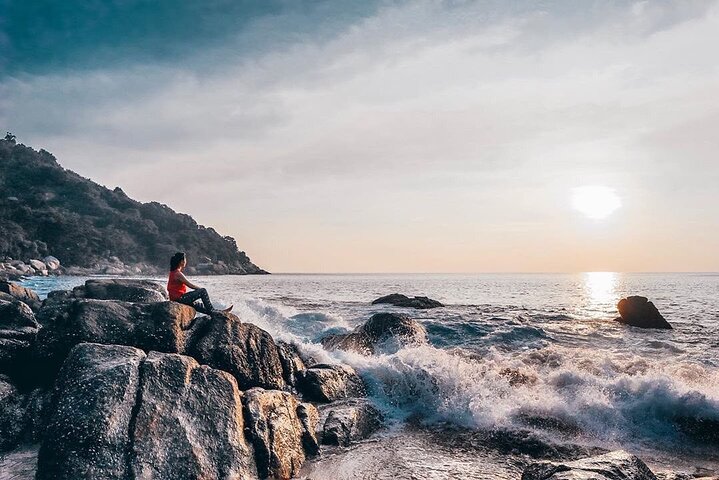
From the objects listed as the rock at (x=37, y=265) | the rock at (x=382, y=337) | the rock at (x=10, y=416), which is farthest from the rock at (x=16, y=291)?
the rock at (x=37, y=265)

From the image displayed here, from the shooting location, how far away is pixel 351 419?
9148mm

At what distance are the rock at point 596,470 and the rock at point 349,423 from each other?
3.52 metres

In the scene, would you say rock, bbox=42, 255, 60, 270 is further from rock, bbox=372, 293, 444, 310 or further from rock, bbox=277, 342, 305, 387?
rock, bbox=277, 342, 305, 387

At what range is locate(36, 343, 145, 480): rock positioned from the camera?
→ 595cm

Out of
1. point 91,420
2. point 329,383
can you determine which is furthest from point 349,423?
point 91,420

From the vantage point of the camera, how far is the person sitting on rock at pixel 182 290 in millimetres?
10945

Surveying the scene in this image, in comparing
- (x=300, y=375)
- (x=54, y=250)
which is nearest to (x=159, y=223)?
(x=54, y=250)

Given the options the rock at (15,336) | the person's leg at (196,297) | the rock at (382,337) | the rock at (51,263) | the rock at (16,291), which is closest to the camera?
the rock at (15,336)

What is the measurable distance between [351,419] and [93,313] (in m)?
5.48

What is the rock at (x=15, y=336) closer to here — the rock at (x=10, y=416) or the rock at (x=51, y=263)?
the rock at (x=10, y=416)

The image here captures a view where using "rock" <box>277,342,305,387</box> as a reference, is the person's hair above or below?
above

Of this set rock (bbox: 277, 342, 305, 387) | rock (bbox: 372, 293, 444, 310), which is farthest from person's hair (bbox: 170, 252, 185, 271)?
rock (bbox: 372, 293, 444, 310)

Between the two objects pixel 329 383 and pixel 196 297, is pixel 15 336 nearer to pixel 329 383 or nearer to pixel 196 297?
pixel 196 297

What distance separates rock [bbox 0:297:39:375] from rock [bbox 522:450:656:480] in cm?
925
